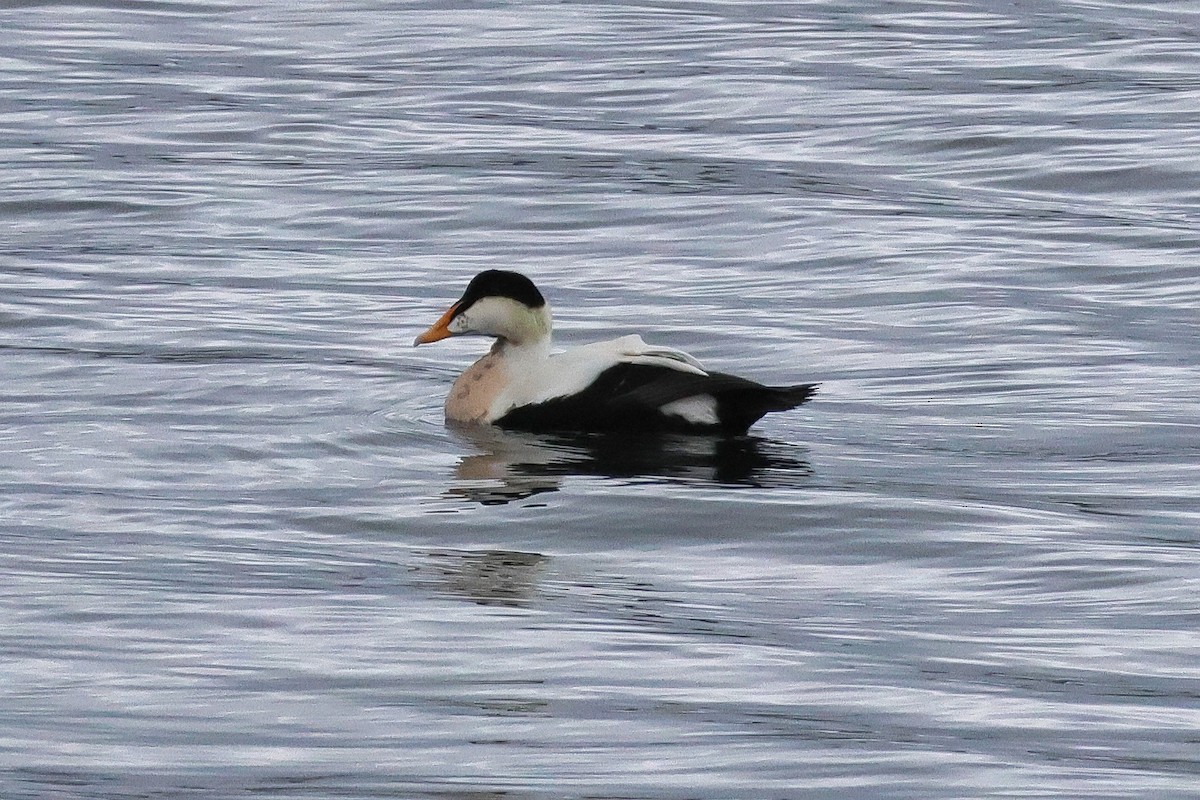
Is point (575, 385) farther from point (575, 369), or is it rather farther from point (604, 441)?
point (604, 441)

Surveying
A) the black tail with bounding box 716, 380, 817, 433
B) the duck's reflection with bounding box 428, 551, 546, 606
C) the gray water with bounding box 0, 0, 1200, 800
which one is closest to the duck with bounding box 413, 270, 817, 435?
the black tail with bounding box 716, 380, 817, 433

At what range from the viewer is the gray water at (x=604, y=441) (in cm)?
560

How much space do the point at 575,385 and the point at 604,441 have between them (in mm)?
259

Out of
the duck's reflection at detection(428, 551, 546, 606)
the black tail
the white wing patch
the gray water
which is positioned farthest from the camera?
the white wing patch

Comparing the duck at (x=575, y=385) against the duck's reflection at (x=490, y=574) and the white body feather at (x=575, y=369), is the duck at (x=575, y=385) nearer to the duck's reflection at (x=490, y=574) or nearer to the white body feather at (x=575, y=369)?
the white body feather at (x=575, y=369)

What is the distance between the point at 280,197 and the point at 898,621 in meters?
8.75

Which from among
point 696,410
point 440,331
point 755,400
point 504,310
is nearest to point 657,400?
point 696,410

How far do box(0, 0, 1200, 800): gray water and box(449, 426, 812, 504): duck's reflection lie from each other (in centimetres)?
3

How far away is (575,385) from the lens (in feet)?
31.0

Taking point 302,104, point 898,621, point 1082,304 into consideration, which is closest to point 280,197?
point 302,104

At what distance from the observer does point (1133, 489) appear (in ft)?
27.2

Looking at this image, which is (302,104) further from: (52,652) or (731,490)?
(52,652)

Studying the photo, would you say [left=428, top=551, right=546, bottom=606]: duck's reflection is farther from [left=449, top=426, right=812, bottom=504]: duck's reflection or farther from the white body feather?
the white body feather

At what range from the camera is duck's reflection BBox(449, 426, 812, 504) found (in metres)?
8.56
